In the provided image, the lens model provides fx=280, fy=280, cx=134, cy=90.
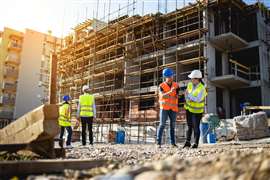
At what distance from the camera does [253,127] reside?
9688 mm

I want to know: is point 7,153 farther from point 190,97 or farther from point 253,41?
point 253,41

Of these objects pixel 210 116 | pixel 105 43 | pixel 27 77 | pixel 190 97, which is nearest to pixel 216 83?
pixel 210 116

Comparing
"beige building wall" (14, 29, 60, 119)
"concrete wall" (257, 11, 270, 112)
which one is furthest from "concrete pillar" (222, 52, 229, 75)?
"beige building wall" (14, 29, 60, 119)

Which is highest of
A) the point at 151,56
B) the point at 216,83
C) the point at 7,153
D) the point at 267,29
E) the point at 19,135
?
the point at 267,29

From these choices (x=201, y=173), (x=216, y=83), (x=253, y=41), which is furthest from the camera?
(x=253, y=41)

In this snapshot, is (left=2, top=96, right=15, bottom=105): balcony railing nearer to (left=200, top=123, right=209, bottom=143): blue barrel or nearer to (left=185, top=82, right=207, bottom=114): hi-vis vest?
(left=200, top=123, right=209, bottom=143): blue barrel

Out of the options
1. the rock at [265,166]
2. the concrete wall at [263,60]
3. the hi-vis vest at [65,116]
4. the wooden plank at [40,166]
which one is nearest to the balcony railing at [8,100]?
the concrete wall at [263,60]

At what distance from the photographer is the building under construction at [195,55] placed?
1862cm

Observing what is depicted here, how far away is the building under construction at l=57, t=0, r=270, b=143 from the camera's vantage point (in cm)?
1862

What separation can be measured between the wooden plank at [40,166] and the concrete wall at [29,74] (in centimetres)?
4162

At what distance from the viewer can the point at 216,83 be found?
18.6 meters

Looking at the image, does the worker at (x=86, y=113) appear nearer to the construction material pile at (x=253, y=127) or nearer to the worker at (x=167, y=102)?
the worker at (x=167, y=102)

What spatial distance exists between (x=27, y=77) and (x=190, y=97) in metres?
40.7

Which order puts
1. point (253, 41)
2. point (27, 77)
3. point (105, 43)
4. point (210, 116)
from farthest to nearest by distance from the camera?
point (27, 77), point (105, 43), point (253, 41), point (210, 116)
